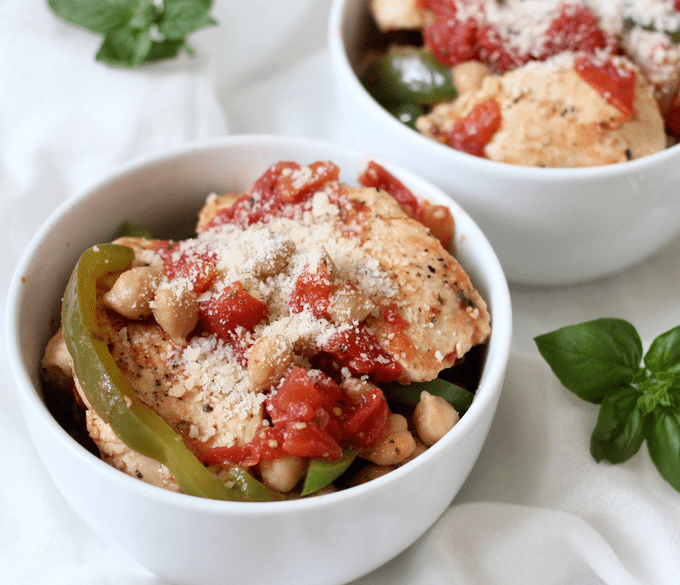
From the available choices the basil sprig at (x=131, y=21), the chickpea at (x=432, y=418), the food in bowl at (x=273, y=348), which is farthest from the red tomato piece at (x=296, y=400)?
the basil sprig at (x=131, y=21)

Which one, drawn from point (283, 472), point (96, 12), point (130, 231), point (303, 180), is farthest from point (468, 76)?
point (283, 472)

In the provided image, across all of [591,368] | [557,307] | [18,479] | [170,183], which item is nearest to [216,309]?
[170,183]

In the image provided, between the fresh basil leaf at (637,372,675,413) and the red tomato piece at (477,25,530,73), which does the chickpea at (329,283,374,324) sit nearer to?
the fresh basil leaf at (637,372,675,413)

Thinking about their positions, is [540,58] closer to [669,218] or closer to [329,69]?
[669,218]

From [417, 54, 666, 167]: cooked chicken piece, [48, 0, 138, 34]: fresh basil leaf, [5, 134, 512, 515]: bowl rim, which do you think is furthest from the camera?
[48, 0, 138, 34]: fresh basil leaf

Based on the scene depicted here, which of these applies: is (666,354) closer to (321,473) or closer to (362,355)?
(362,355)

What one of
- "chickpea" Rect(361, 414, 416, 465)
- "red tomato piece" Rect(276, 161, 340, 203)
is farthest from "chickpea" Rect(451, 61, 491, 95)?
"chickpea" Rect(361, 414, 416, 465)
